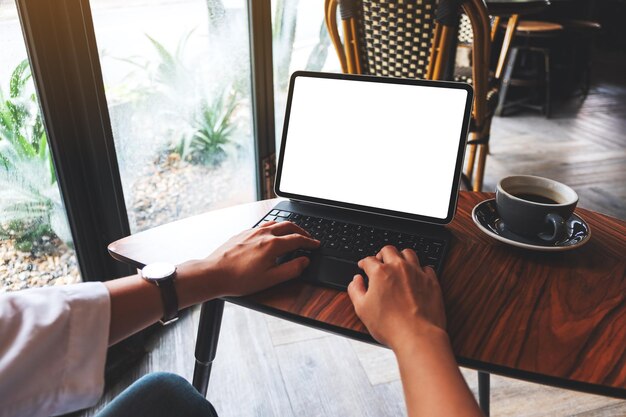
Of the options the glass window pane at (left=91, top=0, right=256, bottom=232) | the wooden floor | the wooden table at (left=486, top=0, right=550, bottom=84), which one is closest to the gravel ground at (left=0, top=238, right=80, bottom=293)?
the glass window pane at (left=91, top=0, right=256, bottom=232)

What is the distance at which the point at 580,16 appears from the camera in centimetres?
455

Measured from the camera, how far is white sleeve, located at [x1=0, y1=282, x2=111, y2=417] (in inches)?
17.1

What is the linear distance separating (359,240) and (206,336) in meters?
0.30

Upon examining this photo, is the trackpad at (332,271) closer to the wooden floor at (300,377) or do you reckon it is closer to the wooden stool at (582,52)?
the wooden floor at (300,377)

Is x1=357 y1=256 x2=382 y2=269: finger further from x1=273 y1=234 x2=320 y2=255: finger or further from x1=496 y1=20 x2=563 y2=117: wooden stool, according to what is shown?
→ x1=496 y1=20 x2=563 y2=117: wooden stool

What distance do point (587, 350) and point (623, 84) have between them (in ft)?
16.0

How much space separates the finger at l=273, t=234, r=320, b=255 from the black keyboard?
2 centimetres

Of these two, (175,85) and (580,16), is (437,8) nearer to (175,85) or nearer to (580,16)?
(175,85)

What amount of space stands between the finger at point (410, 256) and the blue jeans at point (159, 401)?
12.9 inches

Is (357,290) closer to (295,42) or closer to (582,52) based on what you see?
(295,42)

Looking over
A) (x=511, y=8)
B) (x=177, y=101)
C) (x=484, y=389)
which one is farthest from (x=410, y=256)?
(x=511, y=8)

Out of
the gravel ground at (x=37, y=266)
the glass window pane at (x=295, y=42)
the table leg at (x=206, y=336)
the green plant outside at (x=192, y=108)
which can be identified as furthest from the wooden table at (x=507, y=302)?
the glass window pane at (x=295, y=42)

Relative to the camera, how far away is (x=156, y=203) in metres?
1.53

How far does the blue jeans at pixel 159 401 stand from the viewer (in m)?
0.59
